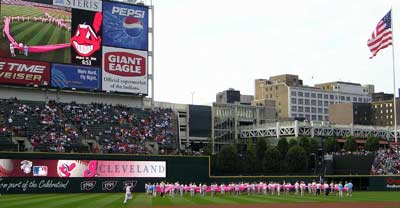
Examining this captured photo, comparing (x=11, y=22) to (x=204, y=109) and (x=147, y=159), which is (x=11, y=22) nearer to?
(x=147, y=159)

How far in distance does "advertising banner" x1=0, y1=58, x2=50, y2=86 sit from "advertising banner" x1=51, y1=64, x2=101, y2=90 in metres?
0.84

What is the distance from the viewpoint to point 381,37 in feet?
190

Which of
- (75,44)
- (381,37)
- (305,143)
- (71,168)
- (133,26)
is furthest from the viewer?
(305,143)

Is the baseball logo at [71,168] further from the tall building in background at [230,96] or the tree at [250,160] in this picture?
the tall building in background at [230,96]

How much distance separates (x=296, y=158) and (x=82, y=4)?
1562 inches

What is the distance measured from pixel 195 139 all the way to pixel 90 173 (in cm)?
6294

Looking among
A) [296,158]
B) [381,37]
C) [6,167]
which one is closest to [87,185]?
[6,167]

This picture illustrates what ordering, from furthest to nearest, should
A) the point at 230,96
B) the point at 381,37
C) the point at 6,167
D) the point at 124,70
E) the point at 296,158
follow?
1. the point at 230,96
2. the point at 296,158
3. the point at 124,70
4. the point at 381,37
5. the point at 6,167

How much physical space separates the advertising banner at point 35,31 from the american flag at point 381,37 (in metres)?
30.9

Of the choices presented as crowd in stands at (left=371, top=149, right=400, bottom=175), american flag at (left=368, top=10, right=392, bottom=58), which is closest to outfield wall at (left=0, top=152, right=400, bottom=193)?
crowd in stands at (left=371, top=149, right=400, bottom=175)

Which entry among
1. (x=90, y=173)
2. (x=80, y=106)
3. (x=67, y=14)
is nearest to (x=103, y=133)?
(x=80, y=106)

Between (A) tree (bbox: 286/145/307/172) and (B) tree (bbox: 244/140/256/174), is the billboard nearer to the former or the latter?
(B) tree (bbox: 244/140/256/174)

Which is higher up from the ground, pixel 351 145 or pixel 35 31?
pixel 35 31

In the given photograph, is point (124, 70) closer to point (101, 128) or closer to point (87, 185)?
point (101, 128)
